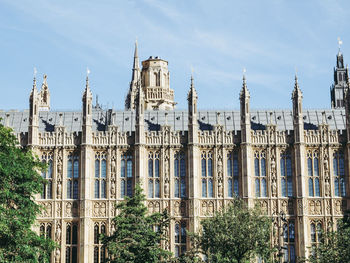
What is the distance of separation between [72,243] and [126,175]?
320 inches

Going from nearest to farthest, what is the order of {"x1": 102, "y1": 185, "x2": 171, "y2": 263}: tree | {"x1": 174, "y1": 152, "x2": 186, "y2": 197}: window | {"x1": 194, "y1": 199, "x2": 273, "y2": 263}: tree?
{"x1": 102, "y1": 185, "x2": 171, "y2": 263}: tree
{"x1": 194, "y1": 199, "x2": 273, "y2": 263}: tree
{"x1": 174, "y1": 152, "x2": 186, "y2": 197}: window

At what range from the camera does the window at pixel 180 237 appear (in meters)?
67.4

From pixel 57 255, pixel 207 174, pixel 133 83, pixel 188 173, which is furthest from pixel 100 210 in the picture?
pixel 133 83

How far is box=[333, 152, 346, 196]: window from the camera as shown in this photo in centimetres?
6831

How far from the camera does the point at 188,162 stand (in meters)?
68.6

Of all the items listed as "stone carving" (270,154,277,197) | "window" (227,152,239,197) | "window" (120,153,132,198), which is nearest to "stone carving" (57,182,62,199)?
"window" (120,153,132,198)

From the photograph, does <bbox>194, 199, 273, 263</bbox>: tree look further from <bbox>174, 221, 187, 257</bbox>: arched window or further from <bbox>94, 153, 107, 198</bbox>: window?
<bbox>94, 153, 107, 198</bbox>: window

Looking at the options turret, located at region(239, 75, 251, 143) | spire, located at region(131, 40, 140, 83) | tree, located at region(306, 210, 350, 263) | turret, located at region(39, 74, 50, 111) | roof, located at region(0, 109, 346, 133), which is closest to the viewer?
tree, located at region(306, 210, 350, 263)

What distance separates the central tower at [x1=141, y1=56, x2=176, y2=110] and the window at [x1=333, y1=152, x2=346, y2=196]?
2724 centimetres

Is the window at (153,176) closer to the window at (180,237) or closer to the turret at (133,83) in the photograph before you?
the window at (180,237)

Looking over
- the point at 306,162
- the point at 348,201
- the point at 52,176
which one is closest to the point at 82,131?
the point at 52,176

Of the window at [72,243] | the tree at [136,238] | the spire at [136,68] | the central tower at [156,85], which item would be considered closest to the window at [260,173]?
the tree at [136,238]

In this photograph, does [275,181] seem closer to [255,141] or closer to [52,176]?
[255,141]

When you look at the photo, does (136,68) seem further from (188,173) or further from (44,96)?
(188,173)
